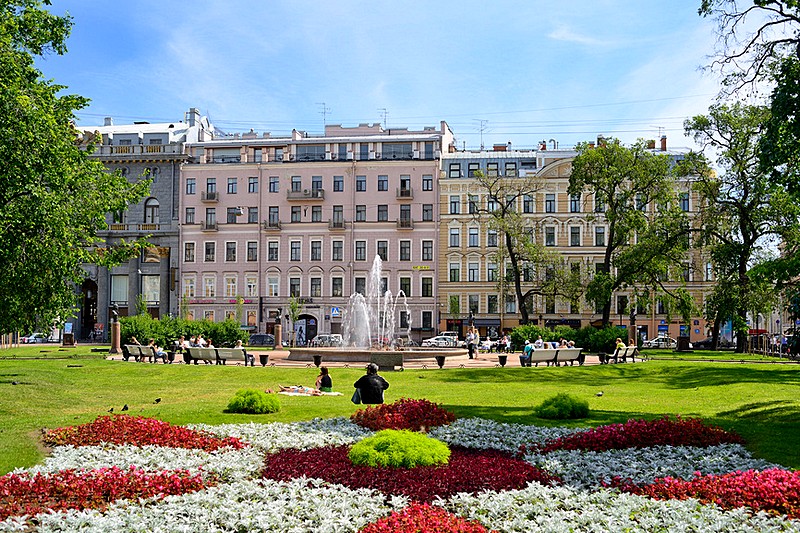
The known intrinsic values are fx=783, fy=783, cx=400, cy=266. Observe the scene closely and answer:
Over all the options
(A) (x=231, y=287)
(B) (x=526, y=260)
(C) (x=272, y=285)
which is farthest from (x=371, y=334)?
(A) (x=231, y=287)

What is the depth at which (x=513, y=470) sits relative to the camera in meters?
10.6

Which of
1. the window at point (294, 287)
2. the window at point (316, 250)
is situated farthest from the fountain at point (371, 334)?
the window at point (294, 287)

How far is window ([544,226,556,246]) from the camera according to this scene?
69500 mm

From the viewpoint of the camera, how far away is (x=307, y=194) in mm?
70062

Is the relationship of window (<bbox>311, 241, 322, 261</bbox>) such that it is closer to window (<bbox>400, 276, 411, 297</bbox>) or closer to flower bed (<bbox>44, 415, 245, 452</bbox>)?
window (<bbox>400, 276, 411, 297</bbox>)

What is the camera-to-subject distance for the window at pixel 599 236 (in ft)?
225

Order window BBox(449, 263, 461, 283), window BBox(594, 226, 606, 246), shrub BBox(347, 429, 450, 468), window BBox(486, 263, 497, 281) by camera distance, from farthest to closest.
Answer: window BBox(449, 263, 461, 283) → window BBox(486, 263, 497, 281) → window BBox(594, 226, 606, 246) → shrub BBox(347, 429, 450, 468)

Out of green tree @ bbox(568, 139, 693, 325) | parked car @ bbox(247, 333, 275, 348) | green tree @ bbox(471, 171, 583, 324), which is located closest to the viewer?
green tree @ bbox(568, 139, 693, 325)

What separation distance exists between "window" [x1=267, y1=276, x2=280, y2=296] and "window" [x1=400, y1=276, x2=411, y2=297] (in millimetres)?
11141

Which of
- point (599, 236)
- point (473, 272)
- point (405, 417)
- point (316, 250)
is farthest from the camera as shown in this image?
point (316, 250)

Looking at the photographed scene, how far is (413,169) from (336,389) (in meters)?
47.7

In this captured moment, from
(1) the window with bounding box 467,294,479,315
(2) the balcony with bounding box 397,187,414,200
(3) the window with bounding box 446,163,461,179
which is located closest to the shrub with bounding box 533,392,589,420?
(1) the window with bounding box 467,294,479,315

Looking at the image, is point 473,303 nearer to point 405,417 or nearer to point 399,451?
Result: point 405,417

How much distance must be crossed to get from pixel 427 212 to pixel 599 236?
15271mm
